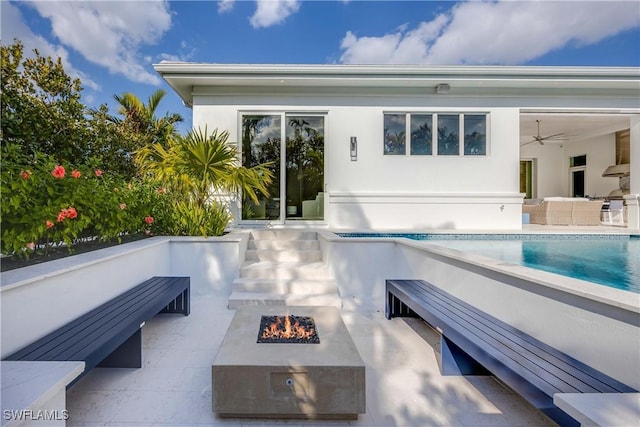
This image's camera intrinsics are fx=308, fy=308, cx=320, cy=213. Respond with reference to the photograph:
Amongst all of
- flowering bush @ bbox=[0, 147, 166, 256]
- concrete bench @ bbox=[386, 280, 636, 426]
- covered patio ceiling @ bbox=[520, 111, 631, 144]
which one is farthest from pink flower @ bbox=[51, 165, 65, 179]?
covered patio ceiling @ bbox=[520, 111, 631, 144]

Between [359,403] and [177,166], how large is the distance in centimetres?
478

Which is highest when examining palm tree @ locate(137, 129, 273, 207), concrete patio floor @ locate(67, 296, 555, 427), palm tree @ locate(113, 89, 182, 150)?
palm tree @ locate(113, 89, 182, 150)

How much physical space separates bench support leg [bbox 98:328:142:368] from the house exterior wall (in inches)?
207

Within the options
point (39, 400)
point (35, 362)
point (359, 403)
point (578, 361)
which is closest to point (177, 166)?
point (35, 362)

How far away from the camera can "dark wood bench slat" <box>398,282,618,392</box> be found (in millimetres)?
1676

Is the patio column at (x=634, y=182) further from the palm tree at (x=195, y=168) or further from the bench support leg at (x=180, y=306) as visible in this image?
the bench support leg at (x=180, y=306)

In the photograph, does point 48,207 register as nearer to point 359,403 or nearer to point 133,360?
point 133,360

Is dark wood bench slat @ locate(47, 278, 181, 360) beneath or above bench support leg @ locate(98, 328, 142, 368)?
above

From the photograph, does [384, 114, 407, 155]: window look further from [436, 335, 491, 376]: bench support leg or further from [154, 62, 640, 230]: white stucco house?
[436, 335, 491, 376]: bench support leg

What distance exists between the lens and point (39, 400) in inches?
55.3

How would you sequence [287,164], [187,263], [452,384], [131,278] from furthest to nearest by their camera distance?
[287,164], [187,263], [131,278], [452,384]

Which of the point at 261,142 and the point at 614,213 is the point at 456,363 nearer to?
the point at 261,142

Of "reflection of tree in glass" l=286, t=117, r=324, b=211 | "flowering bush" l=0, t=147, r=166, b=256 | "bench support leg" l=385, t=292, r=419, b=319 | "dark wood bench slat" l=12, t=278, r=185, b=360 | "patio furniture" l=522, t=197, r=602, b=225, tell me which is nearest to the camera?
"dark wood bench slat" l=12, t=278, r=185, b=360

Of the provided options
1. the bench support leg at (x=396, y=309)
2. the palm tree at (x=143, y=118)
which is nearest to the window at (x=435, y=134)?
the bench support leg at (x=396, y=309)
